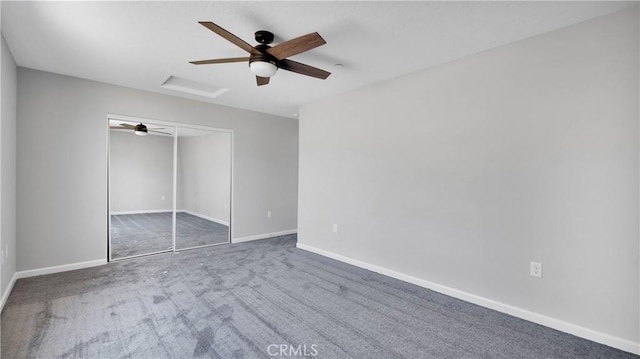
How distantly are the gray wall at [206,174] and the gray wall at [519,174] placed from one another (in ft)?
8.50

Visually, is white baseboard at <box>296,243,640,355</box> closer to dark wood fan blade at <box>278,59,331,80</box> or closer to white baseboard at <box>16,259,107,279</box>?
dark wood fan blade at <box>278,59,331,80</box>

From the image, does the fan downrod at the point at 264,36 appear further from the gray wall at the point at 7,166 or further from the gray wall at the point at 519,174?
the gray wall at the point at 7,166

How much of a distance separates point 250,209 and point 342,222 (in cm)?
204

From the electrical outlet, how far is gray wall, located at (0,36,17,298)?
4753 millimetres

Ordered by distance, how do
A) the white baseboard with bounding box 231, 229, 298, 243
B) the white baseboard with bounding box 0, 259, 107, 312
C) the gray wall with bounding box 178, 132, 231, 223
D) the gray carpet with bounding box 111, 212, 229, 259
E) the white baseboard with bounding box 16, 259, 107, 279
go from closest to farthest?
the white baseboard with bounding box 0, 259, 107, 312
the white baseboard with bounding box 16, 259, 107, 279
the gray carpet with bounding box 111, 212, 229, 259
the gray wall with bounding box 178, 132, 231, 223
the white baseboard with bounding box 231, 229, 298, 243

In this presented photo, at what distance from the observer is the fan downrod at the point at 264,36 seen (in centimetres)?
242

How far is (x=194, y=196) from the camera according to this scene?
16.4ft

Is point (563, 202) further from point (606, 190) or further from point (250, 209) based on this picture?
point (250, 209)

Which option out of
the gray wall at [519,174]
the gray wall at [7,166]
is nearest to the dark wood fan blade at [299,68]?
the gray wall at [519,174]

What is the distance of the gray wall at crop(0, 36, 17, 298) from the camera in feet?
8.65

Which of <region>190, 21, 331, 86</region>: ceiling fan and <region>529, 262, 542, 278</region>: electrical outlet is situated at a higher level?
<region>190, 21, 331, 86</region>: ceiling fan

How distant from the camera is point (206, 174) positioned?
509 centimetres

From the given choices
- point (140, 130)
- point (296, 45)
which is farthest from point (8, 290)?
point (296, 45)

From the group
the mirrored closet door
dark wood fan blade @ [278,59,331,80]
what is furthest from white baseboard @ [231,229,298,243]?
dark wood fan blade @ [278,59,331,80]
